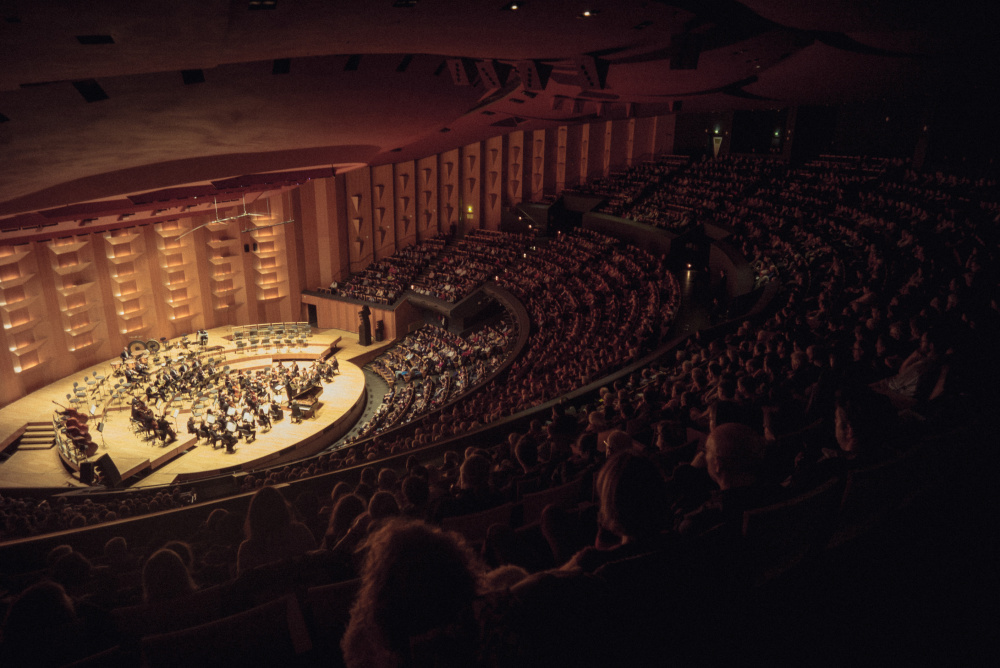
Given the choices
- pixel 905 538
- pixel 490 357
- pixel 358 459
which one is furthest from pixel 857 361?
pixel 490 357

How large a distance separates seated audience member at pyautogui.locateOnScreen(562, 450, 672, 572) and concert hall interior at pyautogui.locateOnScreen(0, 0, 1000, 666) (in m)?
0.01

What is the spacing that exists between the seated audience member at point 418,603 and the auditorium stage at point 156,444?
38.2 feet

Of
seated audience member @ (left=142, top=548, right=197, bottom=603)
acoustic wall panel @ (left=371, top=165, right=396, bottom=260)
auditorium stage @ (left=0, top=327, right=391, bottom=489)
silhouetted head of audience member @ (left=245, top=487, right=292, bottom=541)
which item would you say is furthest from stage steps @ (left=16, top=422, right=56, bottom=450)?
silhouetted head of audience member @ (left=245, top=487, right=292, bottom=541)

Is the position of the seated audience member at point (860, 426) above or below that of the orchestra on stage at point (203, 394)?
above

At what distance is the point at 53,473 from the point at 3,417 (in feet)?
9.53

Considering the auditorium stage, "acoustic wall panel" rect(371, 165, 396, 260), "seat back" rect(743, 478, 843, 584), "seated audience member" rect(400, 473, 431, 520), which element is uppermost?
"seat back" rect(743, 478, 843, 584)

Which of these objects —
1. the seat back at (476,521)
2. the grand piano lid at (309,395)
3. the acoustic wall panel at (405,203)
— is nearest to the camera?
the seat back at (476,521)

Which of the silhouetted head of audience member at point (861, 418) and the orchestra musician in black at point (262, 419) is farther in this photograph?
the orchestra musician in black at point (262, 419)

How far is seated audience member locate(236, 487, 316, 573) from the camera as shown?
244 centimetres

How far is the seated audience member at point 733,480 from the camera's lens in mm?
2031

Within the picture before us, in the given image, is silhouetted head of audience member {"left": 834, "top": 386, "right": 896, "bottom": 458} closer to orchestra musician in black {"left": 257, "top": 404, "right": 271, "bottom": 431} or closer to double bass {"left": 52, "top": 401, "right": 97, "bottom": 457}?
orchestra musician in black {"left": 257, "top": 404, "right": 271, "bottom": 431}

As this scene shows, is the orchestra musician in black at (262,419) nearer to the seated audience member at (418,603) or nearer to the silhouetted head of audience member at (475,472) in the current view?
the silhouetted head of audience member at (475,472)

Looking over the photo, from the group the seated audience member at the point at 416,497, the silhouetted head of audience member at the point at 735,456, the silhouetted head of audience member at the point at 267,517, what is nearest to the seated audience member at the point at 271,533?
the silhouetted head of audience member at the point at 267,517

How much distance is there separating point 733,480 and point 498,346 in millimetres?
12247
